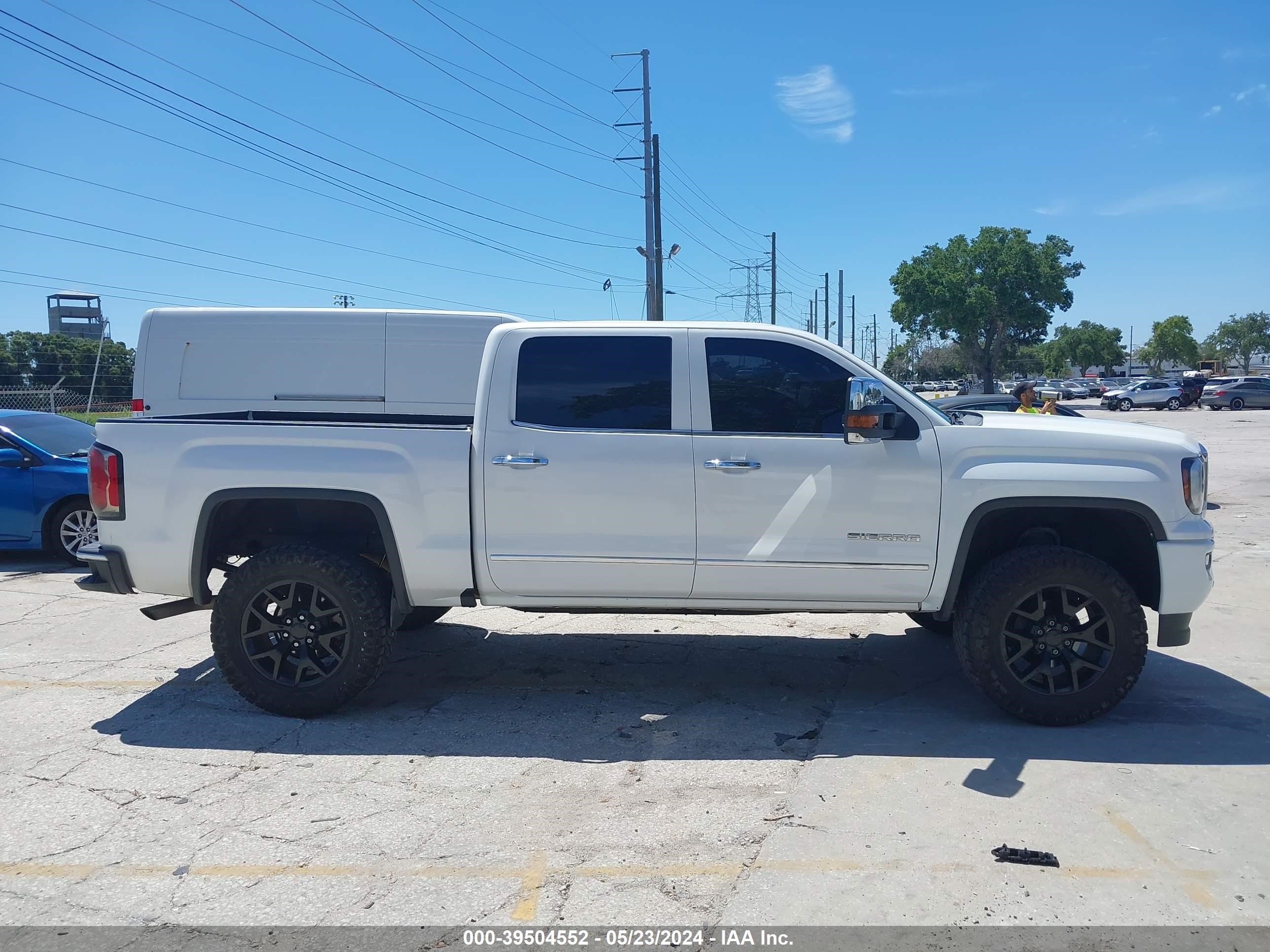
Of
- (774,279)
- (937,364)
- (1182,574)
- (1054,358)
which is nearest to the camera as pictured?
(1182,574)

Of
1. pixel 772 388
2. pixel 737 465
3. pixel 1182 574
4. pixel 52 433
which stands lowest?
pixel 1182 574

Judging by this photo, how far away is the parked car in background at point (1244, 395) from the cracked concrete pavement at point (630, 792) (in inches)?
1847

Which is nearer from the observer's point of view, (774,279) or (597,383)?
(597,383)

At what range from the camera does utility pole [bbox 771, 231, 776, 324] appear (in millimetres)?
54812

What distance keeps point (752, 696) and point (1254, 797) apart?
2.50m

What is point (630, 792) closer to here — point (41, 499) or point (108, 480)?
point (108, 480)

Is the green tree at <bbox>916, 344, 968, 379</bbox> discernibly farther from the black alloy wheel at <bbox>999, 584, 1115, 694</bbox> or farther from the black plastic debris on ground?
the black plastic debris on ground

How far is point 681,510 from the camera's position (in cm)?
502

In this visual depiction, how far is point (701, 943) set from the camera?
3.14 meters

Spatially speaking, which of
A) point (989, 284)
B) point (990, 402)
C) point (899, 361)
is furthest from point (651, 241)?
point (899, 361)

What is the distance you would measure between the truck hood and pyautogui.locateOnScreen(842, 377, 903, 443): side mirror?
0.57 meters

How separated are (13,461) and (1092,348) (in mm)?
125048

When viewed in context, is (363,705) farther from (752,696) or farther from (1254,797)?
(1254,797)

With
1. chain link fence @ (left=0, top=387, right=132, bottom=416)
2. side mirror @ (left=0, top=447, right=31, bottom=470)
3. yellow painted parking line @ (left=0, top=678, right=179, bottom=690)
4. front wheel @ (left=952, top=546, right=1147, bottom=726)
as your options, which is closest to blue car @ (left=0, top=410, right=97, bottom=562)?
side mirror @ (left=0, top=447, right=31, bottom=470)
